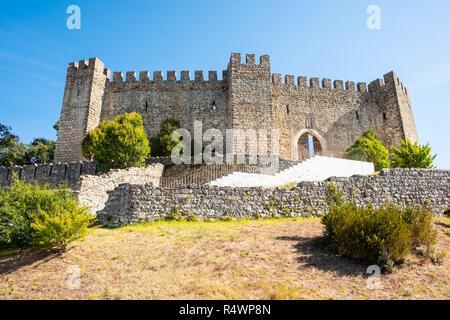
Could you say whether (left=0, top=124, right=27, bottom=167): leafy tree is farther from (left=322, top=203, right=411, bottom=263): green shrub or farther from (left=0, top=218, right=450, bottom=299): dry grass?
(left=322, top=203, right=411, bottom=263): green shrub

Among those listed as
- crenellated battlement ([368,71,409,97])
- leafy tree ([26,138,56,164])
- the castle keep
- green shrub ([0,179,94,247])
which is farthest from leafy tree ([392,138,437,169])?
leafy tree ([26,138,56,164])

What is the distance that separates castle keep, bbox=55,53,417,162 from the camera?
25.5m

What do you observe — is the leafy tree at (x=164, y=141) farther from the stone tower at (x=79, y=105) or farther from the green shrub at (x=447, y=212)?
the green shrub at (x=447, y=212)

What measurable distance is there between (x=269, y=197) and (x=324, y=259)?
437 centimetres

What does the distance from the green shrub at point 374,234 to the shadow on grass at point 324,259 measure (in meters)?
0.21

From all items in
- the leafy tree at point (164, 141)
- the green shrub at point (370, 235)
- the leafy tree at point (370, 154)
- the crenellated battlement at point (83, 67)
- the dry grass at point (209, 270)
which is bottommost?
the dry grass at point (209, 270)

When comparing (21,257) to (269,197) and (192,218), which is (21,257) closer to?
(192,218)

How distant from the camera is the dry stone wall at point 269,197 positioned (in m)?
10.3

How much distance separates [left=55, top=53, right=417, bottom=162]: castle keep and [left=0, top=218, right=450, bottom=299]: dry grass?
17952mm

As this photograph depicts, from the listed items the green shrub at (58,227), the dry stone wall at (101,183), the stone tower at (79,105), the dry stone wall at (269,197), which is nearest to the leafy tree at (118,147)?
the dry stone wall at (101,183)

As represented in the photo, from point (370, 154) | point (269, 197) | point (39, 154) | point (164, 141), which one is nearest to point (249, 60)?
point (164, 141)

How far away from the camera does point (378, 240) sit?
21.9 ft

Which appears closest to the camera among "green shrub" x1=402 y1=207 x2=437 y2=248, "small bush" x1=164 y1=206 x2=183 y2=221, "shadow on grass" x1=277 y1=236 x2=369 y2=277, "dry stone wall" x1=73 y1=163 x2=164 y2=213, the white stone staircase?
"shadow on grass" x1=277 y1=236 x2=369 y2=277

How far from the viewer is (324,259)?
22.7ft
